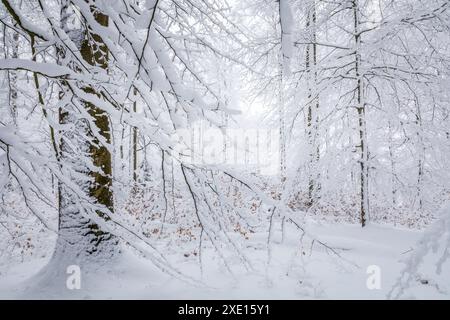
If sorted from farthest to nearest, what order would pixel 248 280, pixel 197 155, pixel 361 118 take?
pixel 361 118, pixel 248 280, pixel 197 155

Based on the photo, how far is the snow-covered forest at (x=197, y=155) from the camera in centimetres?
204

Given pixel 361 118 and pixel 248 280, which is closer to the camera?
pixel 248 280

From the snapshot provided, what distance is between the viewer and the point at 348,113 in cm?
640

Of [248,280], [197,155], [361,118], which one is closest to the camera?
[197,155]

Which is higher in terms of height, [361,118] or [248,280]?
[361,118]

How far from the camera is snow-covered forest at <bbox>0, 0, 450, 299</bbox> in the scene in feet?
6.70

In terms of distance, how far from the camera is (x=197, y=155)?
2260 mm

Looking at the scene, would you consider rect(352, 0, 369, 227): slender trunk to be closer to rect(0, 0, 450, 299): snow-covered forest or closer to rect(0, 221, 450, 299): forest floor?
rect(0, 0, 450, 299): snow-covered forest

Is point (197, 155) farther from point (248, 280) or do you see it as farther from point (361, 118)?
point (361, 118)

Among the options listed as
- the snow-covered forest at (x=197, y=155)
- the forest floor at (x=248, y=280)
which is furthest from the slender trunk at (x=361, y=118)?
the forest floor at (x=248, y=280)

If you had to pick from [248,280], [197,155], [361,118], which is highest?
[361,118]

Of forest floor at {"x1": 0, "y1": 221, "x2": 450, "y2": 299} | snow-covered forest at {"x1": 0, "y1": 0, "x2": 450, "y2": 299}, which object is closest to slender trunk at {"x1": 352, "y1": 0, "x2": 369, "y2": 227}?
snow-covered forest at {"x1": 0, "y1": 0, "x2": 450, "y2": 299}

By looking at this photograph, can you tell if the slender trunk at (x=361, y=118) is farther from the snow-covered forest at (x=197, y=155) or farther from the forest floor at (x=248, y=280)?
the forest floor at (x=248, y=280)

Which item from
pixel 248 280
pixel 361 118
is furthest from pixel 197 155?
pixel 361 118
